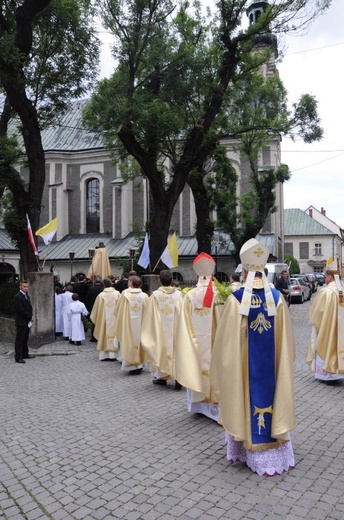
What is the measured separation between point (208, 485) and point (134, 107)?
1291 cm

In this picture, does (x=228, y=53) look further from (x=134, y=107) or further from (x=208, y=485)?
(x=208, y=485)

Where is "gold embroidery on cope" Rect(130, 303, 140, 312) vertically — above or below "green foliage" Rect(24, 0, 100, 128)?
below

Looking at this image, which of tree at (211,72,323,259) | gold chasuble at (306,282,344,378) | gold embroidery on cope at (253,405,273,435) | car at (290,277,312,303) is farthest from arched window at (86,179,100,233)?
gold embroidery on cope at (253,405,273,435)

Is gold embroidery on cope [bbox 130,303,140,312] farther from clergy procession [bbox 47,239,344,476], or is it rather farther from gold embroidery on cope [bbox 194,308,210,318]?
gold embroidery on cope [bbox 194,308,210,318]

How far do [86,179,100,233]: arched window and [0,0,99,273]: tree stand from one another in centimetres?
2092

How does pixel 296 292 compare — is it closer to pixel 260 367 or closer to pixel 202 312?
pixel 202 312

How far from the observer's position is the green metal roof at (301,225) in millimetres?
73375

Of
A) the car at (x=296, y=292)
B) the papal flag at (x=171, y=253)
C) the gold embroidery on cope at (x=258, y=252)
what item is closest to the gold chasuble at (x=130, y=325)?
the papal flag at (x=171, y=253)

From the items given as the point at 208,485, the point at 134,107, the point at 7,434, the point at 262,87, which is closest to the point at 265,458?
the point at 208,485

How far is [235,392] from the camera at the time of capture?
190 inches

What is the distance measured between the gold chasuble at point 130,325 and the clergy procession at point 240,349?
0.07 ft

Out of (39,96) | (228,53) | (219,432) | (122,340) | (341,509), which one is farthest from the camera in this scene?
(39,96)

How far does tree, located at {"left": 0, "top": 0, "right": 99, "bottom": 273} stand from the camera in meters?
15.0

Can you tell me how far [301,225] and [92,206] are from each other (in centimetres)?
4320
